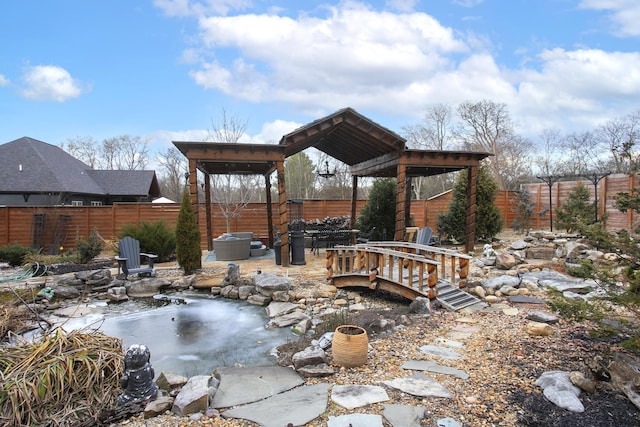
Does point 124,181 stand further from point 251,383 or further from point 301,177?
point 251,383

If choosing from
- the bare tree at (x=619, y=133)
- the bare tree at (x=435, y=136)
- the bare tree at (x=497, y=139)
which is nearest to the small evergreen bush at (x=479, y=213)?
the bare tree at (x=619, y=133)

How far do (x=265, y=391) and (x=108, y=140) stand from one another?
29597 mm

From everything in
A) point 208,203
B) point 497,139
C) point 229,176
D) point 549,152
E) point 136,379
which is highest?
point 497,139

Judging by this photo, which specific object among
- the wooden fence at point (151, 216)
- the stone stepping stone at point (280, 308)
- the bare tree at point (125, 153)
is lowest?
the stone stepping stone at point (280, 308)

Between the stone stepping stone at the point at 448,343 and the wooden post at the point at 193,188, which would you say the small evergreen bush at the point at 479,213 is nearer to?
the wooden post at the point at 193,188

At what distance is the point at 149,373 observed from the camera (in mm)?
2961

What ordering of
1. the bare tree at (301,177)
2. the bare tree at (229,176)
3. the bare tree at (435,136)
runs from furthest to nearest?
the bare tree at (435,136), the bare tree at (301,177), the bare tree at (229,176)

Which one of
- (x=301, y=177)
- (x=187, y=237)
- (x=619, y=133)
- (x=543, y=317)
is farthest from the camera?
(x=301, y=177)

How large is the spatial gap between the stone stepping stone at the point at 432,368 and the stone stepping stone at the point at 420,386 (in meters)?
0.15

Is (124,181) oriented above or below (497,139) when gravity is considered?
below

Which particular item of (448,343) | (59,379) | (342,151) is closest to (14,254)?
(342,151)

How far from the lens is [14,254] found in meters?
10.4

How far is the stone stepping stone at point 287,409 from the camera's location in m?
2.55

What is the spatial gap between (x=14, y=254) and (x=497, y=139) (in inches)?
994
